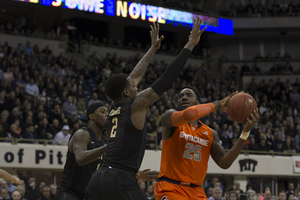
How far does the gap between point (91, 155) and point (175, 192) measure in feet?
4.36

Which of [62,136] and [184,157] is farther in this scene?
[62,136]

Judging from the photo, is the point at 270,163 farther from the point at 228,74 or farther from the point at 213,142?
the point at 213,142

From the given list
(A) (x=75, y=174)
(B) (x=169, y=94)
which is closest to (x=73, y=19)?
(B) (x=169, y=94)

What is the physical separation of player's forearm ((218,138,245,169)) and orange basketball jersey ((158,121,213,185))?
0.24 metres

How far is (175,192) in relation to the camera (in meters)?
5.46

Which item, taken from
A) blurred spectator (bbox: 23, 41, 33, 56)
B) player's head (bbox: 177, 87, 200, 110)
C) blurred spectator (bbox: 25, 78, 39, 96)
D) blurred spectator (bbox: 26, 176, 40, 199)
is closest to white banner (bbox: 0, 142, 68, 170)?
blurred spectator (bbox: 26, 176, 40, 199)

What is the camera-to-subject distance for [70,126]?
585 inches

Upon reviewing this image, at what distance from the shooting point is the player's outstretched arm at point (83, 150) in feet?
15.3

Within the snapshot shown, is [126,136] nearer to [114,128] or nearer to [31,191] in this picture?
[114,128]

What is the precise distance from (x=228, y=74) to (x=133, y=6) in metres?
8.61

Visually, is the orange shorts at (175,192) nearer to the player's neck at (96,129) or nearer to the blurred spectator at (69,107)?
the player's neck at (96,129)

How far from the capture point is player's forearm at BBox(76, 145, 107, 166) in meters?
4.63

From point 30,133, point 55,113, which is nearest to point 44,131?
point 30,133

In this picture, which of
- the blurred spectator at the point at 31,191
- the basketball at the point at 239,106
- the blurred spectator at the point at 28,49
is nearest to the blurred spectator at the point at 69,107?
the blurred spectator at the point at 31,191
